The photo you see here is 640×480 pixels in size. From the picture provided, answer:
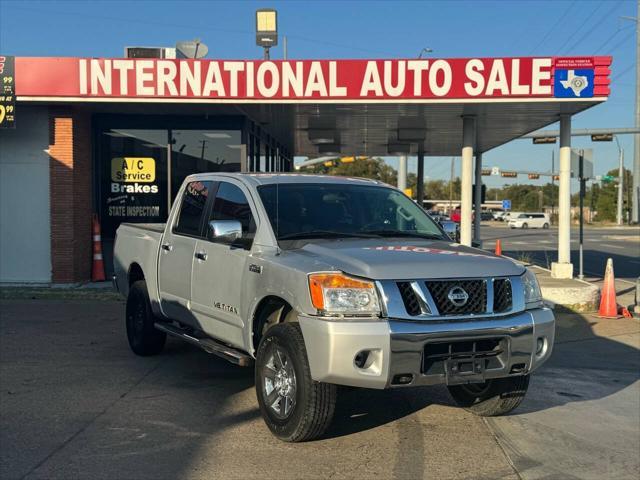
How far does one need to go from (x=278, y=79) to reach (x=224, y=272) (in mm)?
7163

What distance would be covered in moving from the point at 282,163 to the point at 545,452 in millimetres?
18437

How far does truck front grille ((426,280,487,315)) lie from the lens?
4527 millimetres

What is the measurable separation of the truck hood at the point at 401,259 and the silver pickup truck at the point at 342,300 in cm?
1

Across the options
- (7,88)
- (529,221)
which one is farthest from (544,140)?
(529,221)

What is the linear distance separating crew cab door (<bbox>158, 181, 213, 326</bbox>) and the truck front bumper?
7.63ft

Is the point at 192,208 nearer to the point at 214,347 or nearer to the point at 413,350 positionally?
the point at 214,347

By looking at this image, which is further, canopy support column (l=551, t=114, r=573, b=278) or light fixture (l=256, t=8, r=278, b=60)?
light fixture (l=256, t=8, r=278, b=60)

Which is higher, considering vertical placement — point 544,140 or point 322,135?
point 544,140

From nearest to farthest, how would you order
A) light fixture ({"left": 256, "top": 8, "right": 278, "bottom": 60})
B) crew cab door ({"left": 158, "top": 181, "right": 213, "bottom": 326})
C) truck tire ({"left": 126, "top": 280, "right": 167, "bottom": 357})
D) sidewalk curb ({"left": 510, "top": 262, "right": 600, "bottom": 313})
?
crew cab door ({"left": 158, "top": 181, "right": 213, "bottom": 326}) → truck tire ({"left": 126, "top": 280, "right": 167, "bottom": 357}) → sidewalk curb ({"left": 510, "top": 262, "right": 600, "bottom": 313}) → light fixture ({"left": 256, "top": 8, "right": 278, "bottom": 60})

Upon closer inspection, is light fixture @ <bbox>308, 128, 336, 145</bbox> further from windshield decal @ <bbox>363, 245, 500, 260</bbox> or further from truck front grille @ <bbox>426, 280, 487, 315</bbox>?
truck front grille @ <bbox>426, 280, 487, 315</bbox>

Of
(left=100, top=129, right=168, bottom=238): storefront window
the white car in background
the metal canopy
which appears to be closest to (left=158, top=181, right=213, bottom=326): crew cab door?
the metal canopy

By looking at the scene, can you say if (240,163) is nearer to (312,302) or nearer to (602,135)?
(312,302)

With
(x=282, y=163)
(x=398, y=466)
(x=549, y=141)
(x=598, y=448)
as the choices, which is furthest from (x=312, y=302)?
(x=549, y=141)

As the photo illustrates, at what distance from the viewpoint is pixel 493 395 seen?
5.50 metres
